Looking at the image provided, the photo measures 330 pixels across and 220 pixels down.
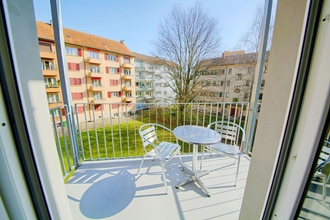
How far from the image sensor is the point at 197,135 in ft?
6.31

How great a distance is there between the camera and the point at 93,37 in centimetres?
1088

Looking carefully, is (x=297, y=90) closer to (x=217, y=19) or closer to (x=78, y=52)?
(x=217, y=19)

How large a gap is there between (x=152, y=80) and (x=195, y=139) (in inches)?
293

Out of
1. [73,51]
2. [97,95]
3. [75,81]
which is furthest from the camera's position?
[97,95]

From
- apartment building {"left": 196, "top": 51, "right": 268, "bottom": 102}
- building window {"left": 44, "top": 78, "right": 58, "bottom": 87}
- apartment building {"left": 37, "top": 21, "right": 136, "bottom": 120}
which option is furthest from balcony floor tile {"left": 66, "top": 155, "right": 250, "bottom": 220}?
apartment building {"left": 37, "top": 21, "right": 136, "bottom": 120}

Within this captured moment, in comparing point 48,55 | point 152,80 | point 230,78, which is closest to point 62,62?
point 230,78

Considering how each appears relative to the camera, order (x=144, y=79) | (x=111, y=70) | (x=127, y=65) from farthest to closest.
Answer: (x=111, y=70), (x=127, y=65), (x=144, y=79)

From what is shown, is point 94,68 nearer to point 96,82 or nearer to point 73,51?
point 96,82

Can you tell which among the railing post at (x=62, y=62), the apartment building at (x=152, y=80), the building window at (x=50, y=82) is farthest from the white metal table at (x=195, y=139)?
the apartment building at (x=152, y=80)

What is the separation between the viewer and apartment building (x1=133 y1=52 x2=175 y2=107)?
7965 mm

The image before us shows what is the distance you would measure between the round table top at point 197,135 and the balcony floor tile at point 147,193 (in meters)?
0.72

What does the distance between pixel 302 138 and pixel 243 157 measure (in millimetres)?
2483

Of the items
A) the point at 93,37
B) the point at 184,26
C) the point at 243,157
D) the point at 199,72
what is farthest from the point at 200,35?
the point at 93,37

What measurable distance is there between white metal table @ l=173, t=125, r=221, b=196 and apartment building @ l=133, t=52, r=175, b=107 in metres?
6.32
